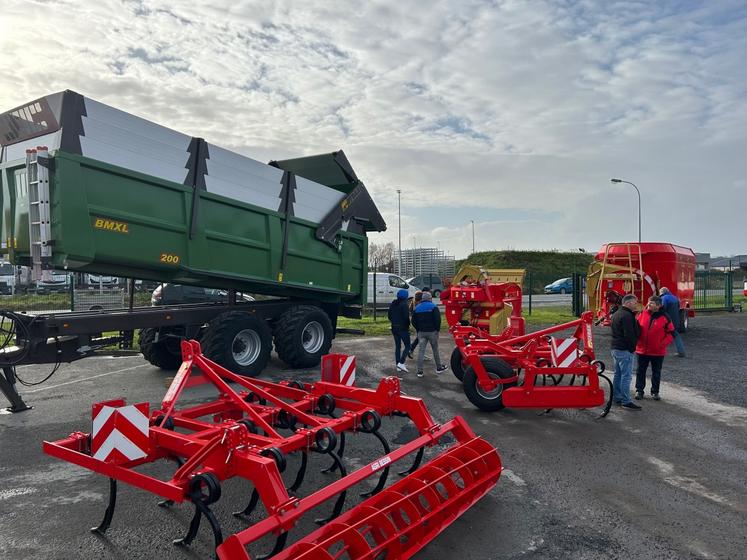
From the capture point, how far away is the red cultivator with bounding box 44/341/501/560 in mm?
3203

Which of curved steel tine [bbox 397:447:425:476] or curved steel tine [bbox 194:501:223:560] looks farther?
curved steel tine [bbox 397:447:425:476]

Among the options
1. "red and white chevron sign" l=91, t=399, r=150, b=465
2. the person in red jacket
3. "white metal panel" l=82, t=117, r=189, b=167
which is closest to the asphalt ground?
the person in red jacket

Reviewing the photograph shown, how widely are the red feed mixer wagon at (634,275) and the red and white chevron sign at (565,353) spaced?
22.8 ft

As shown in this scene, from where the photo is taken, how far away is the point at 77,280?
13.2 m

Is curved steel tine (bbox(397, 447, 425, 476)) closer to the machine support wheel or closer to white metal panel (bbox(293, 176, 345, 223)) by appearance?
the machine support wheel

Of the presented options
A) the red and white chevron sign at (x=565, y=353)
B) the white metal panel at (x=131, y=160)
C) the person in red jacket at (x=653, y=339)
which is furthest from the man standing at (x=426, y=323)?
the white metal panel at (x=131, y=160)

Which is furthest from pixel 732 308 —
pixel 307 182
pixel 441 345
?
pixel 307 182

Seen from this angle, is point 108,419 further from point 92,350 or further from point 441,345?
point 441,345

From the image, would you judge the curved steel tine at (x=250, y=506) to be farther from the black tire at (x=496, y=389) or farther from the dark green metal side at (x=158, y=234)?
the dark green metal side at (x=158, y=234)

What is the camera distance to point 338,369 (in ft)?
18.4

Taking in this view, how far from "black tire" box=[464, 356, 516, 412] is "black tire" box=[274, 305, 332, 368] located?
379 cm

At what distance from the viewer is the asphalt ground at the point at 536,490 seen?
3.69m

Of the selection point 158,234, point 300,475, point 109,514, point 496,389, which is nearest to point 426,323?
point 496,389

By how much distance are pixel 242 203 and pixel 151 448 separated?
5424mm
